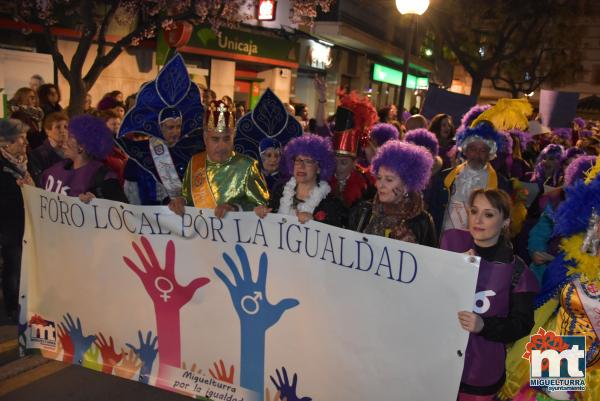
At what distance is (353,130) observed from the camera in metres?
4.69

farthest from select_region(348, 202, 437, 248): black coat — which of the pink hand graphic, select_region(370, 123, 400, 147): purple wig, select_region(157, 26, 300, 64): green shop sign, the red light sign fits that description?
the red light sign

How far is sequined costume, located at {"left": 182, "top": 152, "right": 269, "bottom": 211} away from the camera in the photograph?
3.99 metres

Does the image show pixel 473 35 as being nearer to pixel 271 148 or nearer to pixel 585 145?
pixel 585 145

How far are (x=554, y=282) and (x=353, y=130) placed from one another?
7.51 ft

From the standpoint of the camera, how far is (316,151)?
12.7 ft

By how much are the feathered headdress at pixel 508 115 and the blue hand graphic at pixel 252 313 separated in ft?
10.5

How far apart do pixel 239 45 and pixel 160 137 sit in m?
13.6

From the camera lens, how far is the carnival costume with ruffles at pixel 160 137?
14.7 feet

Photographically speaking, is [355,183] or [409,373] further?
[355,183]

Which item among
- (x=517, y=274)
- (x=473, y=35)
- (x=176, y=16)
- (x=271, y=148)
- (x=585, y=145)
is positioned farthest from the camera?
(x=473, y=35)

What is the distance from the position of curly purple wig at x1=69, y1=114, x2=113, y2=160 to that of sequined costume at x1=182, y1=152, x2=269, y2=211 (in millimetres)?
712

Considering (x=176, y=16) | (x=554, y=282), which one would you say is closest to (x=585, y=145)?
(x=554, y=282)

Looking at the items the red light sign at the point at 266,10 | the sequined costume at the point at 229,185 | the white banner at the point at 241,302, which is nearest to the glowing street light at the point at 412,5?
the sequined costume at the point at 229,185

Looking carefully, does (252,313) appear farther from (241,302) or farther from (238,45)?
(238,45)
